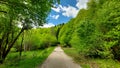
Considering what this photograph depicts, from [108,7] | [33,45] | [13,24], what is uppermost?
[108,7]

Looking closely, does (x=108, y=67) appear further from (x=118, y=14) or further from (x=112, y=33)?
(x=118, y=14)

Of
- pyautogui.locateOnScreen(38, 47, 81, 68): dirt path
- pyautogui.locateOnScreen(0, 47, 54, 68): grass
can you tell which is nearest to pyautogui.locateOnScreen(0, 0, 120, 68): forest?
pyautogui.locateOnScreen(0, 47, 54, 68): grass

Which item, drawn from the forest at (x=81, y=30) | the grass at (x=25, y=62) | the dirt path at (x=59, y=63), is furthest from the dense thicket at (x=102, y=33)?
the grass at (x=25, y=62)

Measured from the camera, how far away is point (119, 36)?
17109mm

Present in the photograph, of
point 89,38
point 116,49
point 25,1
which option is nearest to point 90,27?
point 89,38

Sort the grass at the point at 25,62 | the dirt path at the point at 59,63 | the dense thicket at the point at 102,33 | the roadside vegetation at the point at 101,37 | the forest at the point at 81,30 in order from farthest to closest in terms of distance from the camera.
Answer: the grass at the point at 25,62
the dirt path at the point at 59,63
the roadside vegetation at the point at 101,37
the dense thicket at the point at 102,33
the forest at the point at 81,30

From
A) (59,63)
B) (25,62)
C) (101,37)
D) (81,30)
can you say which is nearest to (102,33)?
(101,37)

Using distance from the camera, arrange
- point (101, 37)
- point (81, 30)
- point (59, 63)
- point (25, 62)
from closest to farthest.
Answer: point (59, 63) < point (101, 37) < point (25, 62) < point (81, 30)

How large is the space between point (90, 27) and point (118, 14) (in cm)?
1267

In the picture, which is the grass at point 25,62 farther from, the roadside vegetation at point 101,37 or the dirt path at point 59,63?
the roadside vegetation at point 101,37

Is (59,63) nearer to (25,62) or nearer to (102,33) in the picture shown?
(25,62)

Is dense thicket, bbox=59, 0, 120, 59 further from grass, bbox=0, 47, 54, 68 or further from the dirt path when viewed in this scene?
grass, bbox=0, 47, 54, 68

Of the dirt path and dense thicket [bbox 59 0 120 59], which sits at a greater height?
dense thicket [bbox 59 0 120 59]

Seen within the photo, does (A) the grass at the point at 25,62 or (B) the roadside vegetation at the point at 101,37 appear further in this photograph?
(A) the grass at the point at 25,62
